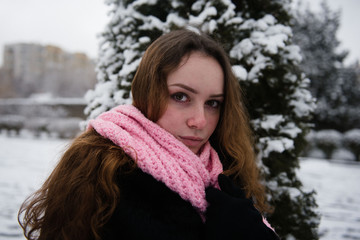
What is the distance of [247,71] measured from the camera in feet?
6.86

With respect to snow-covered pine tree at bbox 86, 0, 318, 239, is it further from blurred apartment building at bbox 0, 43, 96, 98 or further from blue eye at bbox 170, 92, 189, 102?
blurred apartment building at bbox 0, 43, 96, 98

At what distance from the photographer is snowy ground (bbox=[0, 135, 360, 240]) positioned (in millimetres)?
3437

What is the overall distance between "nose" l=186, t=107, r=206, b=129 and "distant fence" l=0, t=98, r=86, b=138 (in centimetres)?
1554

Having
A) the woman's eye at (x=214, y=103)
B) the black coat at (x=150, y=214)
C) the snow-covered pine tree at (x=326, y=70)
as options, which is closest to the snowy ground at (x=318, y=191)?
the black coat at (x=150, y=214)

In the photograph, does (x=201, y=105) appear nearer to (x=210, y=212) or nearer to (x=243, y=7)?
(x=210, y=212)

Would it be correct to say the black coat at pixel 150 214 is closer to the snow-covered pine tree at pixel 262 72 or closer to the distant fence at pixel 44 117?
the snow-covered pine tree at pixel 262 72

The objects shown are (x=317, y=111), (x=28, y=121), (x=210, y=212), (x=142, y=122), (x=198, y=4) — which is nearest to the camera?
(x=210, y=212)

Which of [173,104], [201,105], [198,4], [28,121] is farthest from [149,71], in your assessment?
[28,121]

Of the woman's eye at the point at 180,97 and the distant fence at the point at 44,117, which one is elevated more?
the woman's eye at the point at 180,97

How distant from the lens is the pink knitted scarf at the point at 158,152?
1.06 metres

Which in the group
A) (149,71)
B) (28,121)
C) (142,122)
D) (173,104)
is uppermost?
(149,71)

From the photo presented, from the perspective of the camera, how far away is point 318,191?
623 cm

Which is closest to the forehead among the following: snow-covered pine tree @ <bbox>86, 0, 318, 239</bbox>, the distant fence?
snow-covered pine tree @ <bbox>86, 0, 318, 239</bbox>

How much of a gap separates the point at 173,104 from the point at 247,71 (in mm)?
1103
